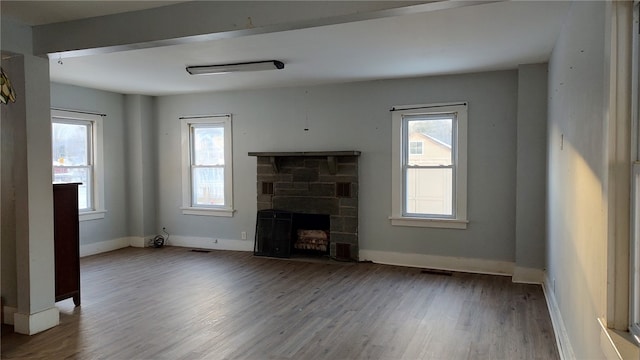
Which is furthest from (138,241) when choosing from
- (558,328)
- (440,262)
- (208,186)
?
(558,328)

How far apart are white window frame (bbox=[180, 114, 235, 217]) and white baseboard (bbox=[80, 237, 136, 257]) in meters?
1.07

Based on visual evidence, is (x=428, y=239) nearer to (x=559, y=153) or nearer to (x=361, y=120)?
(x=361, y=120)

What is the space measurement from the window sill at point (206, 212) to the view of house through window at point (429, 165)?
2.83 m

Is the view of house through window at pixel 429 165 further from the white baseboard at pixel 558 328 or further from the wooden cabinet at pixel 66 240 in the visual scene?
the wooden cabinet at pixel 66 240

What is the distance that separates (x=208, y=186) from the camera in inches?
281

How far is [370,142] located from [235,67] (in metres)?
2.11

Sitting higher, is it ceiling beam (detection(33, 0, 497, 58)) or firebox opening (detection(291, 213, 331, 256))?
ceiling beam (detection(33, 0, 497, 58))

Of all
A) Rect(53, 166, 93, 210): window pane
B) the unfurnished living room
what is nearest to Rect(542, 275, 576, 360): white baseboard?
the unfurnished living room

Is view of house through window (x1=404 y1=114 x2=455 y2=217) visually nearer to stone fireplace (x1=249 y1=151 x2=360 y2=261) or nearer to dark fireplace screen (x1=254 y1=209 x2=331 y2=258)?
stone fireplace (x1=249 y1=151 x2=360 y2=261)

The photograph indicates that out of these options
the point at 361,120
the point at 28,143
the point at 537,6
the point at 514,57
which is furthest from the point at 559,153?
the point at 28,143

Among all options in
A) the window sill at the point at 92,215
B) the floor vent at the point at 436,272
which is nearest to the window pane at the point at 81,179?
→ the window sill at the point at 92,215

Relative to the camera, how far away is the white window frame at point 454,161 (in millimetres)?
5438

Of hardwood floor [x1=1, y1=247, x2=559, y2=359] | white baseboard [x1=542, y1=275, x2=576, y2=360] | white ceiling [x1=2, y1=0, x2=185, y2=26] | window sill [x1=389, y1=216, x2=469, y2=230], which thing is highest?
white ceiling [x1=2, y1=0, x2=185, y2=26]

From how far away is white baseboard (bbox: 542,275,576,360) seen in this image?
9.37ft
